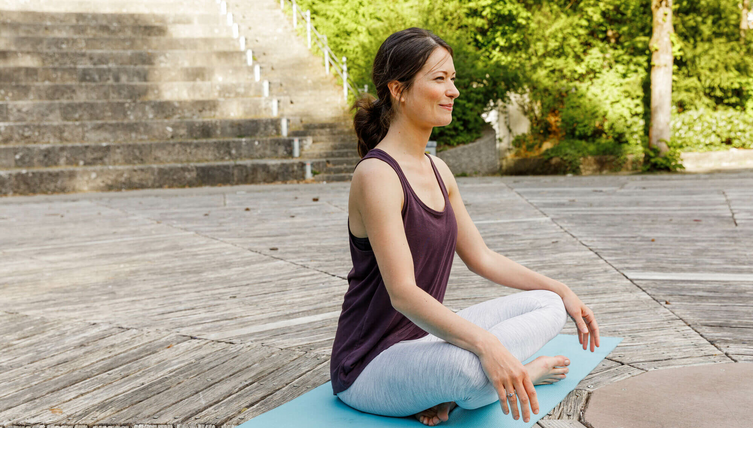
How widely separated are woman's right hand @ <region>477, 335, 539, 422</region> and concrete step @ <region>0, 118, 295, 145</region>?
11.3 m

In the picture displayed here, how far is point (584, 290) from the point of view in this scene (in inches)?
163

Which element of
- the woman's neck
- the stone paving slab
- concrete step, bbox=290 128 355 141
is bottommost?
the stone paving slab

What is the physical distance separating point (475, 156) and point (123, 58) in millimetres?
7224

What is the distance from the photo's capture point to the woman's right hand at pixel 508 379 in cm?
190

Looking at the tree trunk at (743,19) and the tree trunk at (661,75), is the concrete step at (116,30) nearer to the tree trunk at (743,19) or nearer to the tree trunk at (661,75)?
the tree trunk at (661,75)

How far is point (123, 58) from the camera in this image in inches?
548

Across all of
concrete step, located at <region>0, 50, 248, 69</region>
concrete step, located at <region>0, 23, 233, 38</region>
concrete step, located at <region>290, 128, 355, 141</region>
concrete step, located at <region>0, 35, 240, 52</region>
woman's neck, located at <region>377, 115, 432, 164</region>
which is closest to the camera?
woman's neck, located at <region>377, 115, 432, 164</region>

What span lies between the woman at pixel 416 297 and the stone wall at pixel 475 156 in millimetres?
10523

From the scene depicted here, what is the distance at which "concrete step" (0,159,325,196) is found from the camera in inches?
438

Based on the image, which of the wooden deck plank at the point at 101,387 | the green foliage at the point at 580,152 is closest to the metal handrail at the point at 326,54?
the green foliage at the point at 580,152

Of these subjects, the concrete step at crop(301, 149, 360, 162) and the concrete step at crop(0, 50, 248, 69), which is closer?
the concrete step at crop(301, 149, 360, 162)

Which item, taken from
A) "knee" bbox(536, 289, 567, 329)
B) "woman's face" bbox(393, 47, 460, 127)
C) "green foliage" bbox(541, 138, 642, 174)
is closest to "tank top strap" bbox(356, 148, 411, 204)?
"woman's face" bbox(393, 47, 460, 127)

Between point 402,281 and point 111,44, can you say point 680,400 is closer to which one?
point 402,281

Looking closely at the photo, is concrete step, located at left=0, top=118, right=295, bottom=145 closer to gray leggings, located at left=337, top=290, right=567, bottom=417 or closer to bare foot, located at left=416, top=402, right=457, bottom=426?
gray leggings, located at left=337, top=290, right=567, bottom=417
